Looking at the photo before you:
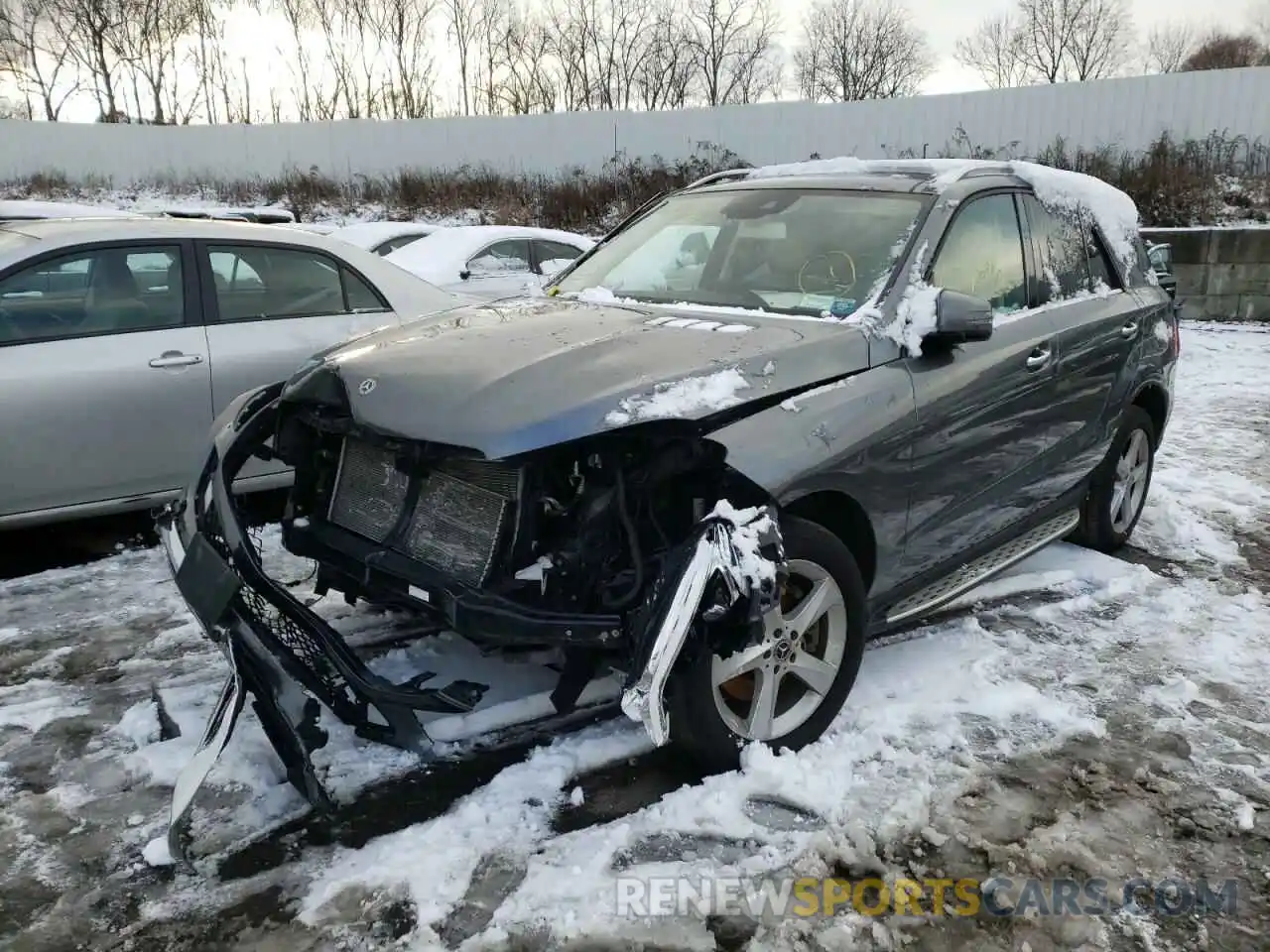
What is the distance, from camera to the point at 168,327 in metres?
5.04

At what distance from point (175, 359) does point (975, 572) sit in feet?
12.7

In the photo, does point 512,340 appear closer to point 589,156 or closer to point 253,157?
point 589,156

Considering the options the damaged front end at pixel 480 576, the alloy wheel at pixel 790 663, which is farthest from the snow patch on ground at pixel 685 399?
the alloy wheel at pixel 790 663

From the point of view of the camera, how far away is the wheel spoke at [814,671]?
3.17 metres

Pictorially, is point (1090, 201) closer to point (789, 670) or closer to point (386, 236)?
point (789, 670)

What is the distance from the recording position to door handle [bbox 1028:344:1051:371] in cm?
399

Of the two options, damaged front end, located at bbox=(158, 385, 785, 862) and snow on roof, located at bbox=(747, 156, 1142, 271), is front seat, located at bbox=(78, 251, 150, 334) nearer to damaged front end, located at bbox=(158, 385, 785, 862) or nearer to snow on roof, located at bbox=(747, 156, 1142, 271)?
damaged front end, located at bbox=(158, 385, 785, 862)

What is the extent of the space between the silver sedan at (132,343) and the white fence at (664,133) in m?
18.9

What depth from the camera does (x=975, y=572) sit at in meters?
4.00

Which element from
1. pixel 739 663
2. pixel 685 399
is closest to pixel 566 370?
pixel 685 399

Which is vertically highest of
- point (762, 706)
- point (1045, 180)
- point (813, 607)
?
point (1045, 180)

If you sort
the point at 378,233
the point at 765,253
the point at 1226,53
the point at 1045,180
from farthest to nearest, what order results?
the point at 1226,53 → the point at 378,233 → the point at 1045,180 → the point at 765,253

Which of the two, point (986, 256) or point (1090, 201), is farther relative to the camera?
point (1090, 201)

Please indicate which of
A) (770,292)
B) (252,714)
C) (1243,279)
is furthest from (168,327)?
(1243,279)
